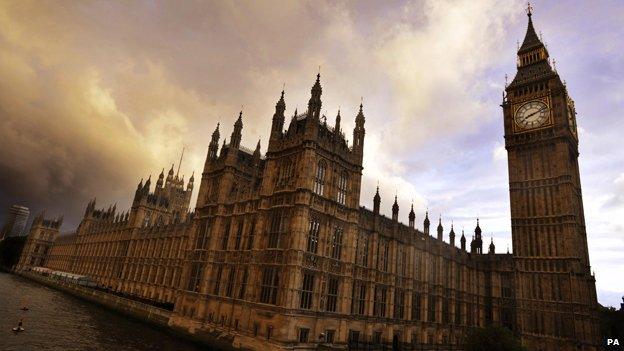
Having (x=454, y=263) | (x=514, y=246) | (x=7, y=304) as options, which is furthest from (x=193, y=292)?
(x=514, y=246)

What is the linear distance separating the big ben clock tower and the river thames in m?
52.7

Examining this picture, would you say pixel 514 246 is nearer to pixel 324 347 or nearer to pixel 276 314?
pixel 324 347

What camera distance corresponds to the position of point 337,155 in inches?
1727

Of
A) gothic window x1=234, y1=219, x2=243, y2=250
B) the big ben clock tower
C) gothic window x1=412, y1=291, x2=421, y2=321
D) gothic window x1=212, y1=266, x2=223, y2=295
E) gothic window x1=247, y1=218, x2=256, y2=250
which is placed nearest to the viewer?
gothic window x1=247, y1=218, x2=256, y2=250

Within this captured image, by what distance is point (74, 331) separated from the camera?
Result: 4562 centimetres

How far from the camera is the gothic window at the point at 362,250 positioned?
147 ft

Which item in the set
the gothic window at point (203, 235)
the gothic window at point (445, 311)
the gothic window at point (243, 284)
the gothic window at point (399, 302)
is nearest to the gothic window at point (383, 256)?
the gothic window at point (399, 302)

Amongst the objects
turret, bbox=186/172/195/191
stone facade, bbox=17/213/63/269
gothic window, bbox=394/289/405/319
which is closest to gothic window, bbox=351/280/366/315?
gothic window, bbox=394/289/405/319

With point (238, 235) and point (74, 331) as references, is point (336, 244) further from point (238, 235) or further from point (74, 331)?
point (74, 331)

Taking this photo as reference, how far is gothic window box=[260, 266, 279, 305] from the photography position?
3800cm

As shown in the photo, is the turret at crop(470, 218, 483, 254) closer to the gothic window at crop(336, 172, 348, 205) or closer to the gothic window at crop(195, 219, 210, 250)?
the gothic window at crop(336, 172, 348, 205)

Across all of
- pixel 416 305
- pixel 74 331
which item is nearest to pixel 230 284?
pixel 74 331

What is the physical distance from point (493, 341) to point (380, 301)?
48.8ft

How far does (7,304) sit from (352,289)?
56335 mm
